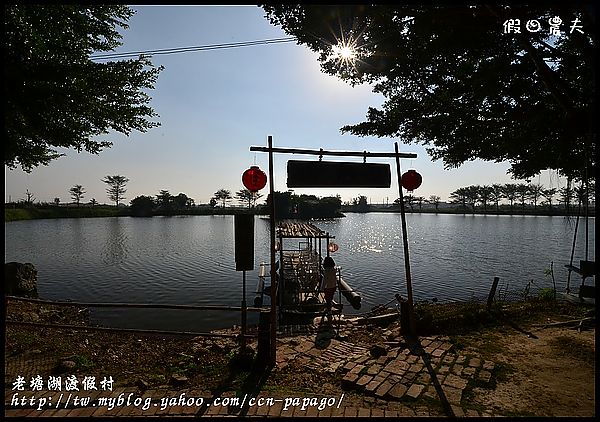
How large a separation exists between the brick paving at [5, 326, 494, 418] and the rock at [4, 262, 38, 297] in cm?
1717

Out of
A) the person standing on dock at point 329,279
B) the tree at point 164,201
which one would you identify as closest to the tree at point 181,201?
the tree at point 164,201

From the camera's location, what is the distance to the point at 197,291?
23203mm

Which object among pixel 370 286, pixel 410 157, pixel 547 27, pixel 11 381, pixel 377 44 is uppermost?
pixel 377 44

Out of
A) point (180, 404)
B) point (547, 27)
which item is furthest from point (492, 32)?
point (180, 404)

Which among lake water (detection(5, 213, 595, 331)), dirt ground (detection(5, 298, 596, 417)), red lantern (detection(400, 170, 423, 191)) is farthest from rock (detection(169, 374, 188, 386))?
lake water (detection(5, 213, 595, 331))

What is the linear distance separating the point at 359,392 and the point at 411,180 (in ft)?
17.6

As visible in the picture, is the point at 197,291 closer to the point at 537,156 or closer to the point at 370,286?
the point at 370,286

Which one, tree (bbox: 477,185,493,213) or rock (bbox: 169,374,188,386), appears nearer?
rock (bbox: 169,374,188,386)

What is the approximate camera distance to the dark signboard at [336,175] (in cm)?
709

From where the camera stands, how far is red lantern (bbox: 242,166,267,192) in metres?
6.69

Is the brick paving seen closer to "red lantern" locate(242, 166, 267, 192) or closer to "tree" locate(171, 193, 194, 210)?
"red lantern" locate(242, 166, 267, 192)

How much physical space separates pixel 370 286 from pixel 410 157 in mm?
19114

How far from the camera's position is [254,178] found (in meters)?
6.71

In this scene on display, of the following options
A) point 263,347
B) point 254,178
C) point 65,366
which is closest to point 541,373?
point 263,347
